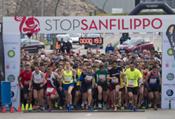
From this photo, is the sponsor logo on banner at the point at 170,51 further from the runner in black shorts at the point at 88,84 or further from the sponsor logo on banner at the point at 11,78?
the sponsor logo on banner at the point at 11,78

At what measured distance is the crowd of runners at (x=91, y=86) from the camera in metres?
20.3

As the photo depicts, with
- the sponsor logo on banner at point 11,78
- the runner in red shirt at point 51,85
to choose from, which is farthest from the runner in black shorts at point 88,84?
the sponsor logo on banner at point 11,78

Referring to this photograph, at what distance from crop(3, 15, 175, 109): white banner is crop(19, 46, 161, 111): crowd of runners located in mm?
394

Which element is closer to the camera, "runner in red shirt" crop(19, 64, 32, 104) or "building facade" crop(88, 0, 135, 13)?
"runner in red shirt" crop(19, 64, 32, 104)

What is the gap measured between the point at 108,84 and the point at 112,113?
1217 mm

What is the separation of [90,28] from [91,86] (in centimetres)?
214

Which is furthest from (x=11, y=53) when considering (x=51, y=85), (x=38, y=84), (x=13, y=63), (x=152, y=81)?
(x=152, y=81)

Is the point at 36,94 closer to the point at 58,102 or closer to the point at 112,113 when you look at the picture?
the point at 58,102

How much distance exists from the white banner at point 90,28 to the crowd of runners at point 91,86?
394mm

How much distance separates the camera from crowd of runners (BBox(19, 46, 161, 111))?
20.3m

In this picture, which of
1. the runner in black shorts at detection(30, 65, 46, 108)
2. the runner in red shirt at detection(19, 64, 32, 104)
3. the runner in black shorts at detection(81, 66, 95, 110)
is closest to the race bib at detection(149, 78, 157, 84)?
the runner in black shorts at detection(81, 66, 95, 110)

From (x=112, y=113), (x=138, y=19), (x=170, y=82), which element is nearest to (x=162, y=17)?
(x=138, y=19)

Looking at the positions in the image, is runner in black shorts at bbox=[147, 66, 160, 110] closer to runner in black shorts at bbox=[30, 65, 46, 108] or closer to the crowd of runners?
the crowd of runners

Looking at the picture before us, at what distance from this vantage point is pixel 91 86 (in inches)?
801
